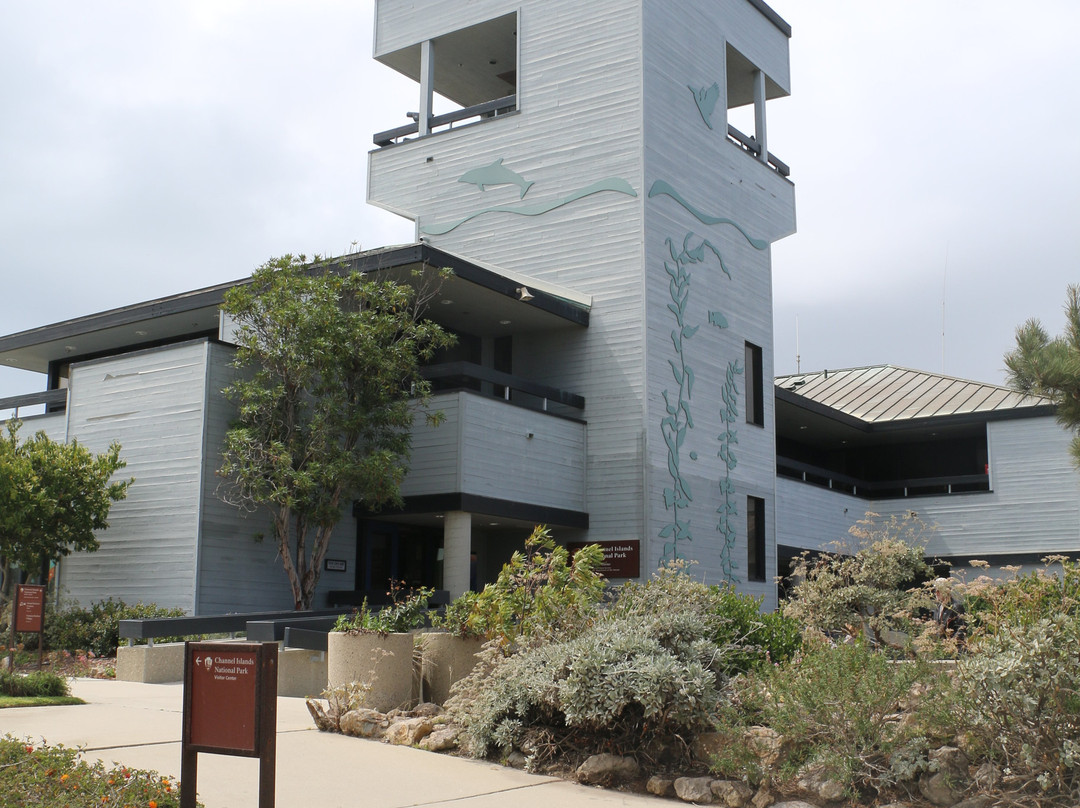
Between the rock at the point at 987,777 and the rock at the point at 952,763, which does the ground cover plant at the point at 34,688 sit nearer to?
the rock at the point at 952,763

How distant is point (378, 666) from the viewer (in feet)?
38.4

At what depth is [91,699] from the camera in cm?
1304

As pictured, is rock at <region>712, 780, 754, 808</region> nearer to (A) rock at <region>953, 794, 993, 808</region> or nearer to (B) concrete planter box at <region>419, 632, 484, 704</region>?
(A) rock at <region>953, 794, 993, 808</region>

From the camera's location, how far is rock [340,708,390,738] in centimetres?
1095

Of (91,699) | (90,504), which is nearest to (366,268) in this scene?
(90,504)

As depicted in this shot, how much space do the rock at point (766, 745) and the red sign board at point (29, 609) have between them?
10.2 m

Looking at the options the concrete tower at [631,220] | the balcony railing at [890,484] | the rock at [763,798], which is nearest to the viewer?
the rock at [763,798]

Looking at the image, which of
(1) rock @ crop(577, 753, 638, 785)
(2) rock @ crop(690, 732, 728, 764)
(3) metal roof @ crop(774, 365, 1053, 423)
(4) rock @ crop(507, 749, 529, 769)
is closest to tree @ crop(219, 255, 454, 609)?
(4) rock @ crop(507, 749, 529, 769)

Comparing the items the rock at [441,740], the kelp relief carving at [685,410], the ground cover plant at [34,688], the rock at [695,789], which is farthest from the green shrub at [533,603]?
the kelp relief carving at [685,410]

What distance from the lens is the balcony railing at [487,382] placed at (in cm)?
2128

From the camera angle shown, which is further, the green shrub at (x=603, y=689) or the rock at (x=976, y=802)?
the green shrub at (x=603, y=689)

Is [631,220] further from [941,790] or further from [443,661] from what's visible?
[941,790]

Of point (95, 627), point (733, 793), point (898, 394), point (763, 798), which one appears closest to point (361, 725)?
point (733, 793)

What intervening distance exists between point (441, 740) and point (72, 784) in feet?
12.7
